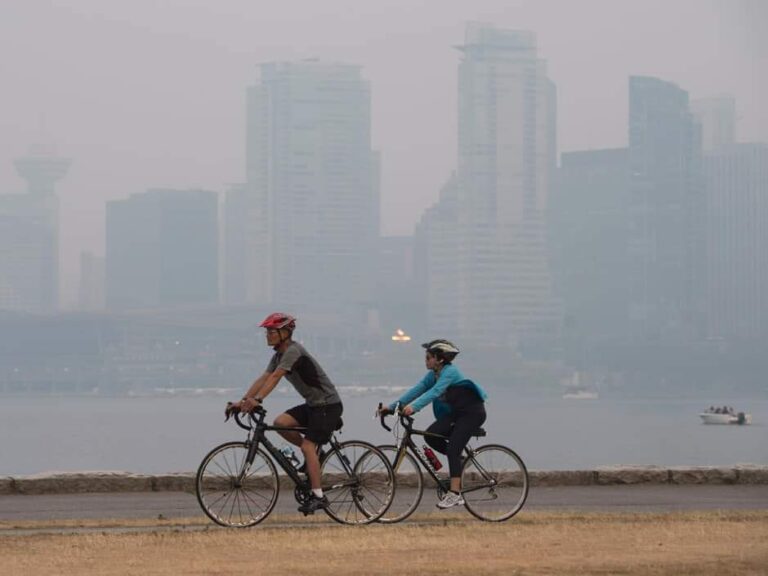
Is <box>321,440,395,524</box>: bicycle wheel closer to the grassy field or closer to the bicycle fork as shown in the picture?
the grassy field

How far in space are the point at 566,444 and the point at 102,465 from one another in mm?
48972

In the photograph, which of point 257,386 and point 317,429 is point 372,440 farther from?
point 257,386

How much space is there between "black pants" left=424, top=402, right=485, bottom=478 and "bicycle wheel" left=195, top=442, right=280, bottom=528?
1694mm

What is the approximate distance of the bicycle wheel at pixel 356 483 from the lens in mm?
15031

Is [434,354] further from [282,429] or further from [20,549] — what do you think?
[20,549]

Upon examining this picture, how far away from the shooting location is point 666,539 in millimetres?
13430

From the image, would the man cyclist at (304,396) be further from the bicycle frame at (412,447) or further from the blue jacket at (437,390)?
the blue jacket at (437,390)

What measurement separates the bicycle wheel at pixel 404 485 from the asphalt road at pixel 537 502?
105cm

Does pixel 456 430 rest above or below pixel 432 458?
above

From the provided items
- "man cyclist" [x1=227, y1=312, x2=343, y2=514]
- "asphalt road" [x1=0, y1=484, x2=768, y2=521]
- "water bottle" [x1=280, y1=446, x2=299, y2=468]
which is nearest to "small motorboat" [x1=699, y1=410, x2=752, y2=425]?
"asphalt road" [x1=0, y1=484, x2=768, y2=521]

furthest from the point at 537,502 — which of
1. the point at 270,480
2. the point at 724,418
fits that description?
the point at 724,418

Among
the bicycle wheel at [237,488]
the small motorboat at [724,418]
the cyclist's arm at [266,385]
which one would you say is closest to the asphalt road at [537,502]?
the bicycle wheel at [237,488]

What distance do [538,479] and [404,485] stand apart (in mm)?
4909

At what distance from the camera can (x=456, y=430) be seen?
51.4 ft
